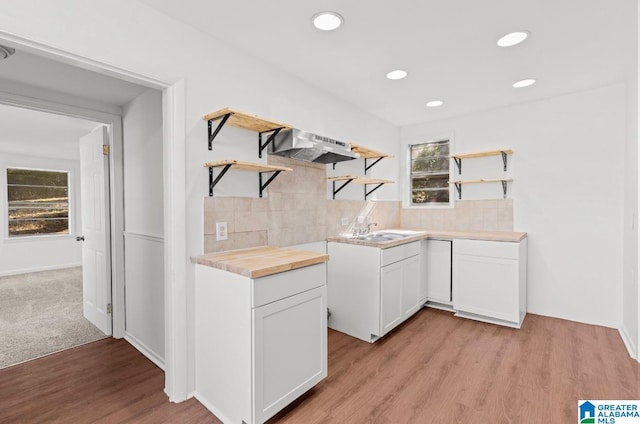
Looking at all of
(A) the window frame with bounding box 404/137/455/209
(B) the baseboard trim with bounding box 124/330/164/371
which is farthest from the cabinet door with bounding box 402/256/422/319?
(B) the baseboard trim with bounding box 124/330/164/371

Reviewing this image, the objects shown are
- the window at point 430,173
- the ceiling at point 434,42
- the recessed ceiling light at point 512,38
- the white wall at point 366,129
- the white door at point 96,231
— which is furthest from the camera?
the window at point 430,173

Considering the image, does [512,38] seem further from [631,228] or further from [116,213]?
[116,213]

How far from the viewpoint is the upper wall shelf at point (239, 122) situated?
192 cm

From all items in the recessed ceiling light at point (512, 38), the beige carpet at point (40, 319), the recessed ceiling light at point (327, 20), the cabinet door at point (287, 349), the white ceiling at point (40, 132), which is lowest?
the beige carpet at point (40, 319)

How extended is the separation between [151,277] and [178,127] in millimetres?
1235

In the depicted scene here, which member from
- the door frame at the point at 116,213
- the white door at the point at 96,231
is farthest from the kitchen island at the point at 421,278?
the white door at the point at 96,231

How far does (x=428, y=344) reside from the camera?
265cm

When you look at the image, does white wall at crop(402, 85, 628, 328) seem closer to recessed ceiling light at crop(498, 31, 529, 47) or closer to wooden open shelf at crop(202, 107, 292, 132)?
recessed ceiling light at crop(498, 31, 529, 47)

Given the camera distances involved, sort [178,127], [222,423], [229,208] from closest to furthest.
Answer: [222,423], [178,127], [229,208]

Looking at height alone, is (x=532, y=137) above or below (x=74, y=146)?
below

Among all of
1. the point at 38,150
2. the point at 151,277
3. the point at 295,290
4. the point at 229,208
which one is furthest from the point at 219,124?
the point at 38,150

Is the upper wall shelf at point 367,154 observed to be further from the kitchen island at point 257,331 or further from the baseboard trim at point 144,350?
the baseboard trim at point 144,350

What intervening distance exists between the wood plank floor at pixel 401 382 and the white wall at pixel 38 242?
181 inches

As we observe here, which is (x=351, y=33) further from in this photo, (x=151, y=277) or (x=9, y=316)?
(x=9, y=316)
